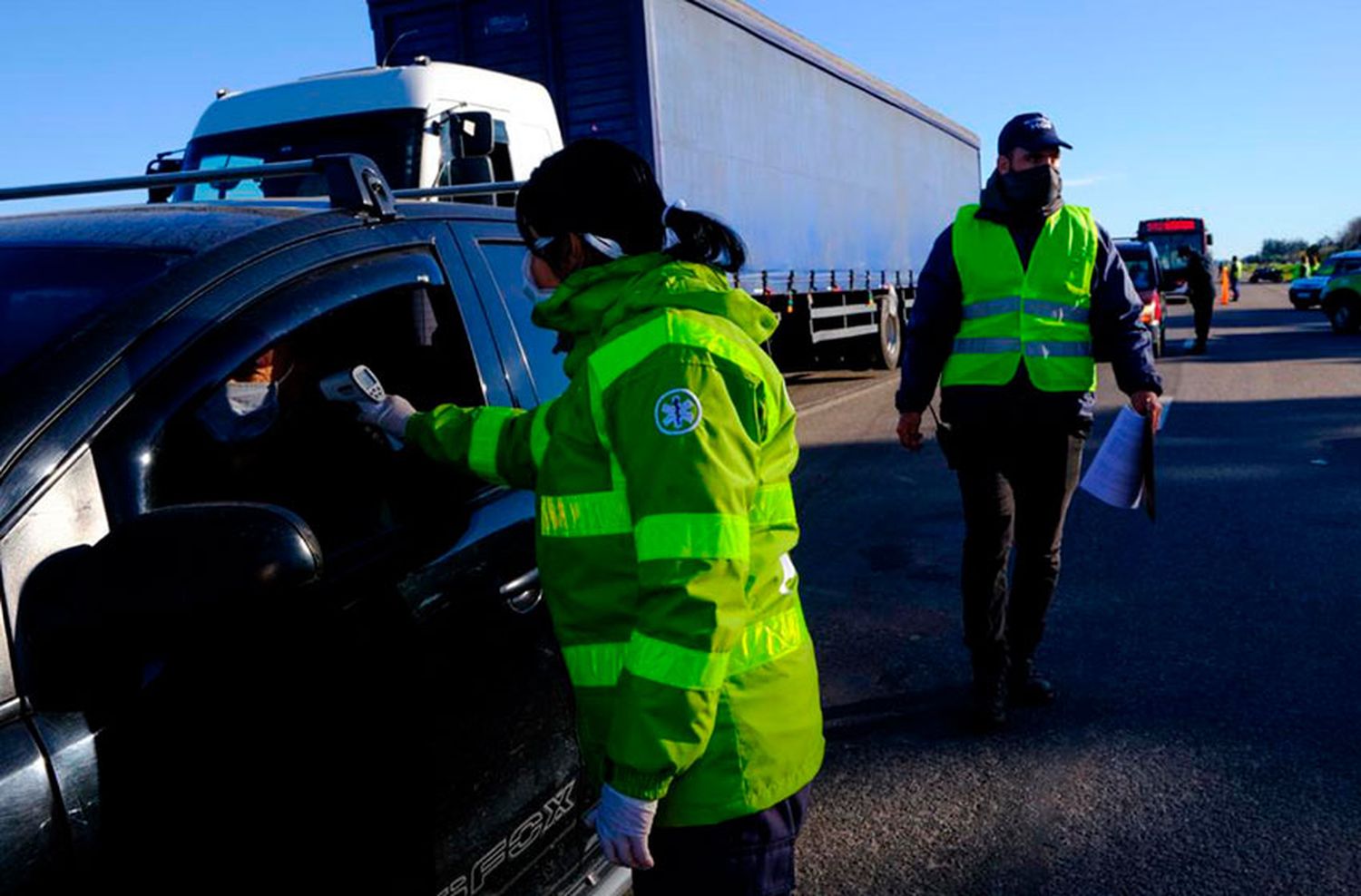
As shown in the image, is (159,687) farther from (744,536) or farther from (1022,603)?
(1022,603)

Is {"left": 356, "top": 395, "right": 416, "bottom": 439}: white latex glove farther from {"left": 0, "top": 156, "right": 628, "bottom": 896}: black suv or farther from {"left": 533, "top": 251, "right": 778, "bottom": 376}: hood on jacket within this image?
{"left": 533, "top": 251, "right": 778, "bottom": 376}: hood on jacket

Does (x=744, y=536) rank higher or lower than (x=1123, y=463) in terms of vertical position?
higher

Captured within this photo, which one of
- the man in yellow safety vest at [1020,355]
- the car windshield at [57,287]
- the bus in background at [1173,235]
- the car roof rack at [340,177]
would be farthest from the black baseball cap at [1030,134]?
the bus in background at [1173,235]

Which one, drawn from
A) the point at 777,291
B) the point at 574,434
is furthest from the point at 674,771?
the point at 777,291

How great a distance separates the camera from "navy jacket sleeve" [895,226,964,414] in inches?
171

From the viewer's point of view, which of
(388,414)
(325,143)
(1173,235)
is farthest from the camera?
(1173,235)

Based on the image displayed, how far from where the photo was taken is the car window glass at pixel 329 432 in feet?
6.46

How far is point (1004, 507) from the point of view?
4250mm

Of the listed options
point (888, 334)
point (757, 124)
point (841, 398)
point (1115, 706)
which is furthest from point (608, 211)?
point (888, 334)

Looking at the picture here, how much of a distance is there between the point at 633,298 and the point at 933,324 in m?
2.73

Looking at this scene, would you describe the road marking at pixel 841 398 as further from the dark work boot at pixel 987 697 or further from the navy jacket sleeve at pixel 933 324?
the dark work boot at pixel 987 697

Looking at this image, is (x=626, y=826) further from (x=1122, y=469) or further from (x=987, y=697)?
(x=1122, y=469)

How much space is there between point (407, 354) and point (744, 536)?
112 cm

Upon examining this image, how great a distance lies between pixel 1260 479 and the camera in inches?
353
